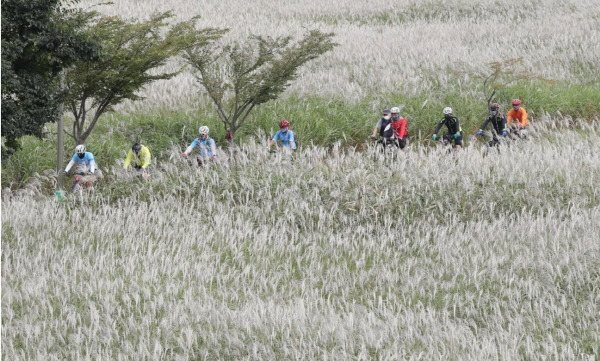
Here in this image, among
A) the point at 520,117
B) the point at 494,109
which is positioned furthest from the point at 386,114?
the point at 520,117

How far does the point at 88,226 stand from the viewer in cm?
1176

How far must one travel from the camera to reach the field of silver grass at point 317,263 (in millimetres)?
7875

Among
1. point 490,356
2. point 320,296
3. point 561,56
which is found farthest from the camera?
point 561,56

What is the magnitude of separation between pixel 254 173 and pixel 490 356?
698 cm

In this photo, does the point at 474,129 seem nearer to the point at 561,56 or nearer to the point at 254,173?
the point at 561,56

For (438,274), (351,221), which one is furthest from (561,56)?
(438,274)

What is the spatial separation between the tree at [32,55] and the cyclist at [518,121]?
9.65 meters

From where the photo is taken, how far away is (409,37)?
1144 inches

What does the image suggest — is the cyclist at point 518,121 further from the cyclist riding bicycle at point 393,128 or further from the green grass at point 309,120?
the cyclist riding bicycle at point 393,128

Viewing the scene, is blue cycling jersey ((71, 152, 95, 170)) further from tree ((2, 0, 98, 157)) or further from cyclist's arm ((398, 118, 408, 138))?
cyclist's arm ((398, 118, 408, 138))

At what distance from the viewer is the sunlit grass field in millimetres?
7918

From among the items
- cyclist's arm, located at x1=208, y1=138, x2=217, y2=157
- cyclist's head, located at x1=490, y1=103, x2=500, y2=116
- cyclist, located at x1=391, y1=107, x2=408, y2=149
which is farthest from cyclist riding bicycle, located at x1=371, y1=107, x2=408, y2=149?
cyclist's arm, located at x1=208, y1=138, x2=217, y2=157

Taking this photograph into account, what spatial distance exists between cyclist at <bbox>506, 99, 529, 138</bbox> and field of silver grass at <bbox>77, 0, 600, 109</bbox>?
4170mm

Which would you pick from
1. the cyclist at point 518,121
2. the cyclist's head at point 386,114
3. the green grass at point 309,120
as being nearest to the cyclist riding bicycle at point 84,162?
the green grass at point 309,120
